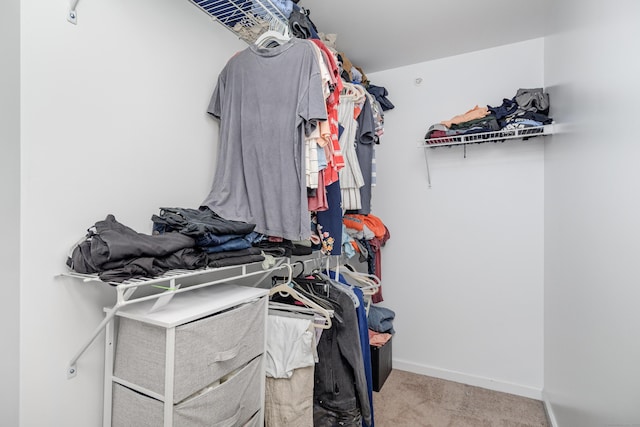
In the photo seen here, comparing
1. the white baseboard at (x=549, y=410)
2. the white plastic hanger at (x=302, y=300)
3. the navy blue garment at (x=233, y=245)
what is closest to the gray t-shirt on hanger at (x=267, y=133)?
the navy blue garment at (x=233, y=245)

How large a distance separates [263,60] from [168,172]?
2.24 ft

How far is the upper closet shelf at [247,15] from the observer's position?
1498 millimetres

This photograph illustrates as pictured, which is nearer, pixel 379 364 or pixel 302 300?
pixel 302 300

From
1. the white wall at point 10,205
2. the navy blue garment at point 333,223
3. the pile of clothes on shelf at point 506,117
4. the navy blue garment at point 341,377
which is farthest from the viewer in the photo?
the pile of clothes on shelf at point 506,117

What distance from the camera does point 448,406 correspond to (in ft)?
7.14

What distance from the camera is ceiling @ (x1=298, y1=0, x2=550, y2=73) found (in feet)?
6.37

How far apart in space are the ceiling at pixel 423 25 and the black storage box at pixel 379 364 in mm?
2256

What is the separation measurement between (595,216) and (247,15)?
1.81 metres

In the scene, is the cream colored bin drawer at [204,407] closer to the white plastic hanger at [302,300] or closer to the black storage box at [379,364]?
the white plastic hanger at [302,300]

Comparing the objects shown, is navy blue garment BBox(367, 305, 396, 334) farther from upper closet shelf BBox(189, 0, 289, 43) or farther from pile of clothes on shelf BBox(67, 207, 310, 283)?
upper closet shelf BBox(189, 0, 289, 43)

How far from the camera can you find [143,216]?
1.30m

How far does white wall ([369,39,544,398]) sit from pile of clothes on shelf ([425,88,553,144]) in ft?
0.78

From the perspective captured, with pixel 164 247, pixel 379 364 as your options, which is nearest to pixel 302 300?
pixel 164 247

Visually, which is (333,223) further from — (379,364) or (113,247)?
(379,364)
